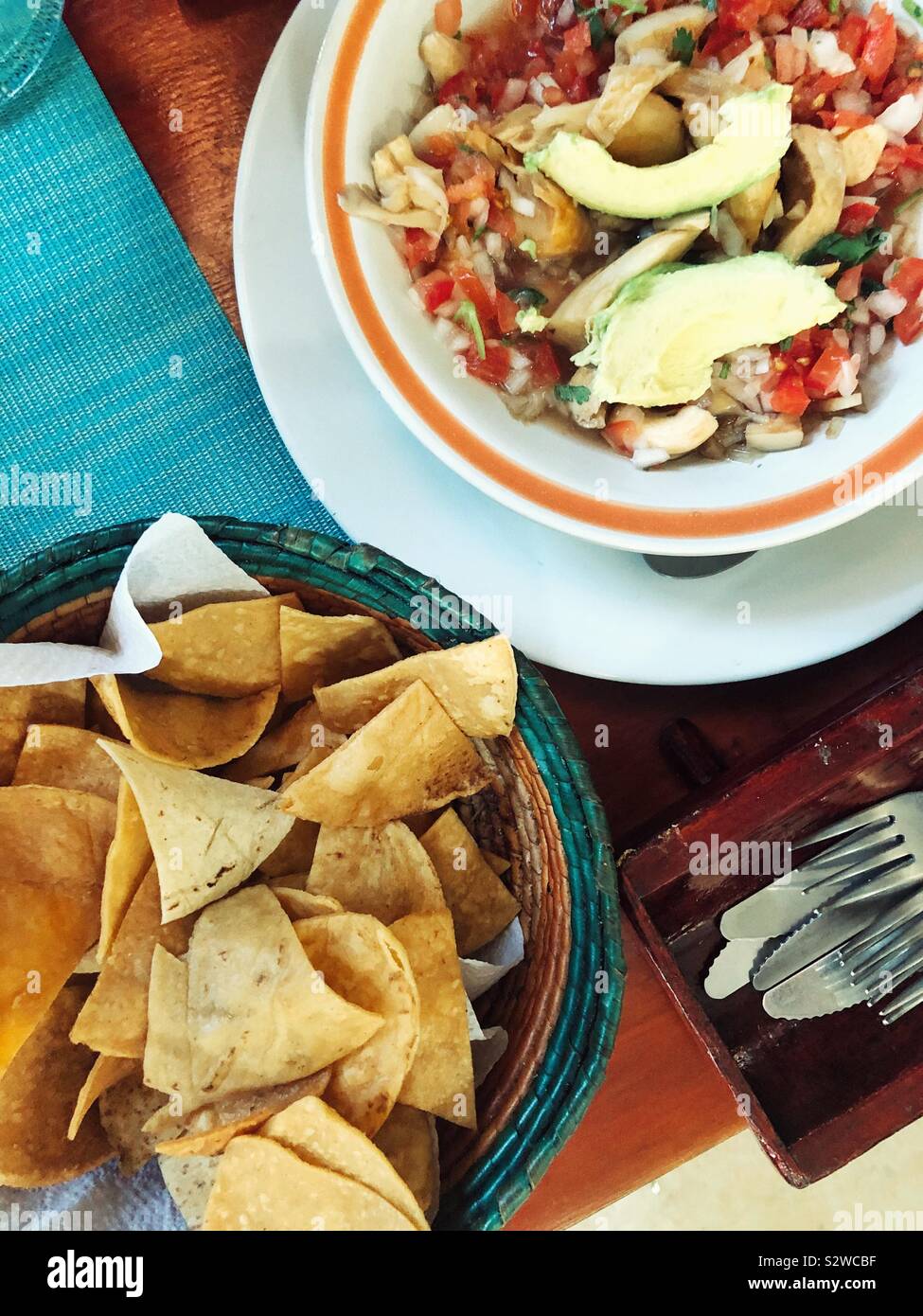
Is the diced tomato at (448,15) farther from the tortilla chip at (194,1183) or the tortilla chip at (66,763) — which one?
the tortilla chip at (194,1183)

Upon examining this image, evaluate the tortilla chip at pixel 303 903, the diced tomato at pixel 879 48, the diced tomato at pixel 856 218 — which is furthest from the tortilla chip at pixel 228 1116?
the diced tomato at pixel 879 48

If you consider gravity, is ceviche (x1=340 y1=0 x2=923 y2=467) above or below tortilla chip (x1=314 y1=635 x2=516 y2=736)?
above

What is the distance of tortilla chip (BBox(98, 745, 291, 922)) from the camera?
3.43ft

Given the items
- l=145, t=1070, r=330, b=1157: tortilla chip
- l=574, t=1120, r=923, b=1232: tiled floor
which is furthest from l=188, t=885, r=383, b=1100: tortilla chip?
l=574, t=1120, r=923, b=1232: tiled floor

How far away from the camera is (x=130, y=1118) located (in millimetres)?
1140

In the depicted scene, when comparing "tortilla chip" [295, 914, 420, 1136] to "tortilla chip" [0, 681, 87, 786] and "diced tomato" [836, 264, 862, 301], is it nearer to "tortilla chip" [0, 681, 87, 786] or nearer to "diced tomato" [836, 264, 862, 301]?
"tortilla chip" [0, 681, 87, 786]

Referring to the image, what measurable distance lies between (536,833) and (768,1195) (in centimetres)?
167

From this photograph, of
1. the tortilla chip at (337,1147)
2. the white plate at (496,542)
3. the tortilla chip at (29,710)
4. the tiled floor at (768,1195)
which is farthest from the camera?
the tiled floor at (768,1195)

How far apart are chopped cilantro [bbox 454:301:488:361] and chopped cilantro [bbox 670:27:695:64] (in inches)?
12.0

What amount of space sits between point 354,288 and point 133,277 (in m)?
0.34

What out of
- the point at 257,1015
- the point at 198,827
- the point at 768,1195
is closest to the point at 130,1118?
the point at 257,1015

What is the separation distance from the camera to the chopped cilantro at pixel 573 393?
111 cm

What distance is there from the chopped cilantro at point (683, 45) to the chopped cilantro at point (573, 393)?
1.06 feet
